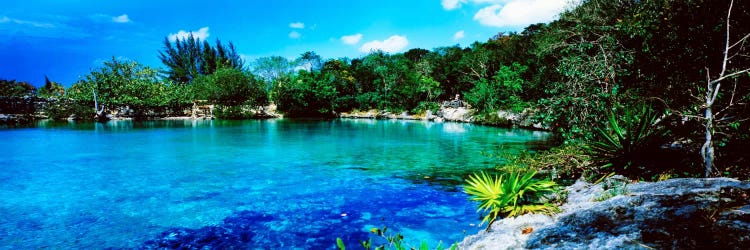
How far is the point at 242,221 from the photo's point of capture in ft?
26.5

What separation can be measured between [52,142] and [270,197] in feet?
65.0

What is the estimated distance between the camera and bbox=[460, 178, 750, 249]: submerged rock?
12.2 ft

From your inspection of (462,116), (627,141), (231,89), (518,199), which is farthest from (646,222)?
(231,89)

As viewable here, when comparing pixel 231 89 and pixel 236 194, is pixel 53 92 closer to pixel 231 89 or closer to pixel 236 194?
pixel 231 89

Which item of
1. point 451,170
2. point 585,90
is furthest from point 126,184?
point 585,90

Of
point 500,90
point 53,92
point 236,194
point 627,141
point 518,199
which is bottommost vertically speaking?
point 236,194

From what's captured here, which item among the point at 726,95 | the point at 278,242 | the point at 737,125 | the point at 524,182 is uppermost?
the point at 726,95

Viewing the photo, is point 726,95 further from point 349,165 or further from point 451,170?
point 349,165

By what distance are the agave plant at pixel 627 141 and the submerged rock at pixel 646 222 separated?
1.98 m

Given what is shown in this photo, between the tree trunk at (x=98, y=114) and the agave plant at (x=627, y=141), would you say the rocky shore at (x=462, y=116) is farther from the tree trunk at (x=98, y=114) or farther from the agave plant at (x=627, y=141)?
the tree trunk at (x=98, y=114)

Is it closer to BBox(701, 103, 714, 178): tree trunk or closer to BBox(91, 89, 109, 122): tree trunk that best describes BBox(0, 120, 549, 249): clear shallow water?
BBox(701, 103, 714, 178): tree trunk

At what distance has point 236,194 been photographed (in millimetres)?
10391

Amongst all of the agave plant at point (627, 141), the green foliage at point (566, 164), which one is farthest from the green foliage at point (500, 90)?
the agave plant at point (627, 141)

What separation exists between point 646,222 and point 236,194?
913 cm
